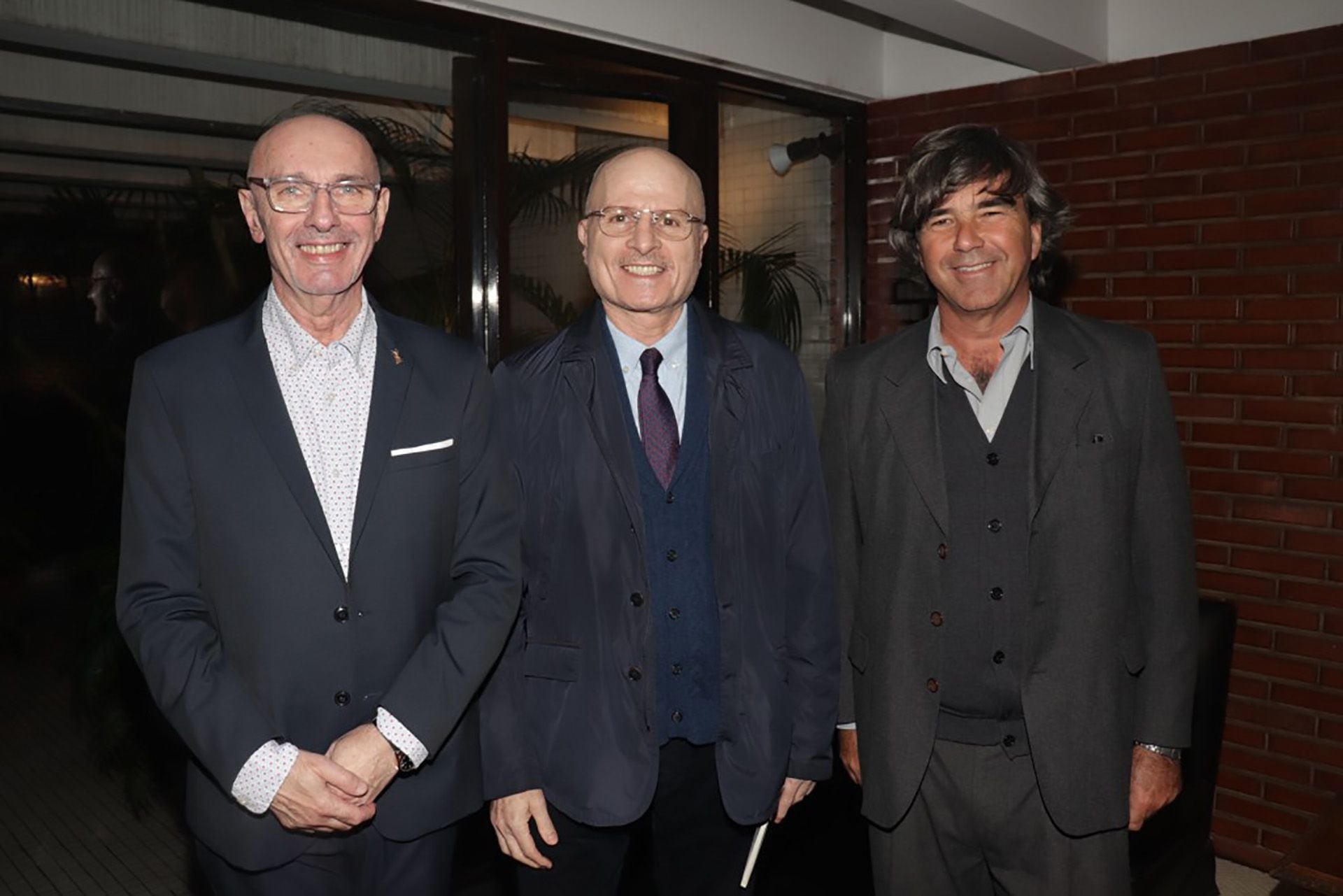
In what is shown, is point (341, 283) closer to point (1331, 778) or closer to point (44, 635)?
point (44, 635)

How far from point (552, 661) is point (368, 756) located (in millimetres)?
372

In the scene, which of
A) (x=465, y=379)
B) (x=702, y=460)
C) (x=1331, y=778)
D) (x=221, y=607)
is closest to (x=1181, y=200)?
(x=1331, y=778)

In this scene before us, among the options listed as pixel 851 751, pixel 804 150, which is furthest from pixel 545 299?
pixel 851 751

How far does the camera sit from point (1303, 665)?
12.9 feet

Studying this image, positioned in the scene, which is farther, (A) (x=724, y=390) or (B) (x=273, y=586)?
(A) (x=724, y=390)

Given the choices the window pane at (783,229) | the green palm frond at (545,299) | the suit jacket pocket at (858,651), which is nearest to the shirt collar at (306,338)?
the suit jacket pocket at (858,651)

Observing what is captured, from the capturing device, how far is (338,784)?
183cm

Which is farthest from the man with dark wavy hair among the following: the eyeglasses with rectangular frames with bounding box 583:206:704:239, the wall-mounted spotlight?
the wall-mounted spotlight

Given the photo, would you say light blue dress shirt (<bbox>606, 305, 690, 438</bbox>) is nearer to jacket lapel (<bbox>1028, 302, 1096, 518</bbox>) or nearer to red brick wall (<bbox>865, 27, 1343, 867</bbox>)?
jacket lapel (<bbox>1028, 302, 1096, 518</bbox>)

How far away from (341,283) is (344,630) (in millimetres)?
607

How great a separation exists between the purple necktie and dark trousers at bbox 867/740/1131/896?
78cm

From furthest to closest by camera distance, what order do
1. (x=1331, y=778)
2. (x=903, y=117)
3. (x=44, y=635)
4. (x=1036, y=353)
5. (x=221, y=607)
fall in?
(x=903, y=117)
(x=1331, y=778)
(x=44, y=635)
(x=1036, y=353)
(x=221, y=607)

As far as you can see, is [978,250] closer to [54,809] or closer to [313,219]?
[313,219]

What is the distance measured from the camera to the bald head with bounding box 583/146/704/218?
2125 millimetres
